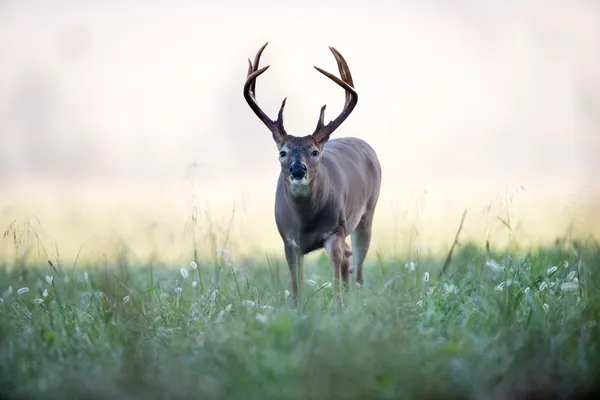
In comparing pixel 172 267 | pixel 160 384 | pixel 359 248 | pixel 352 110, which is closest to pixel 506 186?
Answer: pixel 352 110

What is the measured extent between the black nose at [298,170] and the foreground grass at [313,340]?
0.89 m

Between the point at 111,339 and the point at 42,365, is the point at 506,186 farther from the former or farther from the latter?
the point at 42,365

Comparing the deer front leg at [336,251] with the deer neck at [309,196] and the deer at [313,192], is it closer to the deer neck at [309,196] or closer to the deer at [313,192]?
the deer at [313,192]

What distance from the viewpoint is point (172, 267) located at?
10.1m

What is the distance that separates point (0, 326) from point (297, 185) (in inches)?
110

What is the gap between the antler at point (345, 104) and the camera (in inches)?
286

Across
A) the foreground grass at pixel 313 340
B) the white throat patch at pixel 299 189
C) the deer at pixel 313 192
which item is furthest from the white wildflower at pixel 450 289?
the white throat patch at pixel 299 189

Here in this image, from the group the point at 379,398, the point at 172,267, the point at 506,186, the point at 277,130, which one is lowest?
the point at 172,267

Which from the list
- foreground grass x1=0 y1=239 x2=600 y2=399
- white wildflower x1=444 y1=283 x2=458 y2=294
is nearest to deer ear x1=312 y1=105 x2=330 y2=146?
foreground grass x1=0 y1=239 x2=600 y2=399

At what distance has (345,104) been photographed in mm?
7586

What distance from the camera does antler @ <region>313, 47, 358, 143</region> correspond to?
727cm

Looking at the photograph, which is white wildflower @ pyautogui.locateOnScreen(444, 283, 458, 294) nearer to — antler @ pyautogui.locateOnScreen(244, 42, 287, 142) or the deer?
the deer

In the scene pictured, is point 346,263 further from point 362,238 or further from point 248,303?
point 248,303

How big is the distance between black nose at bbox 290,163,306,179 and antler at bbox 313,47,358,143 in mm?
447
